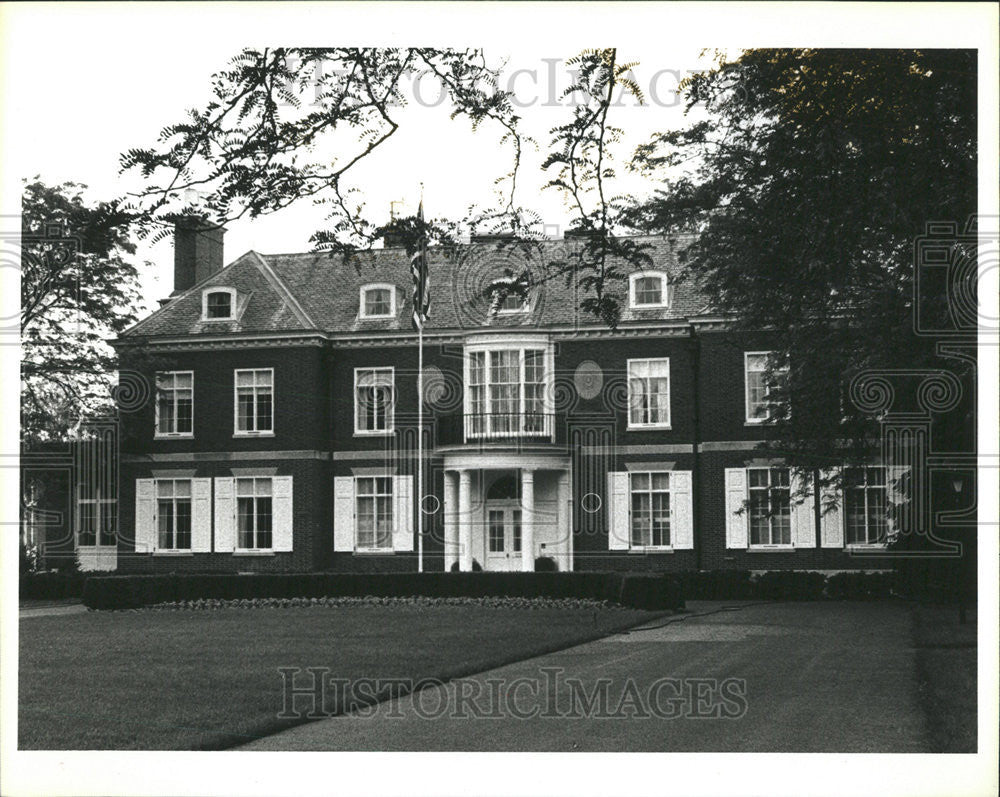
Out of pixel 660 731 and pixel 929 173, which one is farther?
pixel 929 173

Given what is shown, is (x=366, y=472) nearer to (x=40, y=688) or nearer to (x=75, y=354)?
(x=75, y=354)

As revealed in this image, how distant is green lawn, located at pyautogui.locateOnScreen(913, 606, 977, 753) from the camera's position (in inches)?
359

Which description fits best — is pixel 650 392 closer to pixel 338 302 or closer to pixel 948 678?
pixel 338 302

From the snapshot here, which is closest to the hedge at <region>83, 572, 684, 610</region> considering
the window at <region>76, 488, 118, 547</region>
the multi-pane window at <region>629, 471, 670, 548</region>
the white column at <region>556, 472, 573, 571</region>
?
the window at <region>76, 488, 118, 547</region>

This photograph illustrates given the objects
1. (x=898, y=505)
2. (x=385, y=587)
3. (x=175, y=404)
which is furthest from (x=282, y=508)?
(x=898, y=505)

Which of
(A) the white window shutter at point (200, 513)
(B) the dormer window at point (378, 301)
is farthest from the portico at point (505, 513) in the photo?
(A) the white window shutter at point (200, 513)

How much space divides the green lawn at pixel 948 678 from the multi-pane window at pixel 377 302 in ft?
39.8

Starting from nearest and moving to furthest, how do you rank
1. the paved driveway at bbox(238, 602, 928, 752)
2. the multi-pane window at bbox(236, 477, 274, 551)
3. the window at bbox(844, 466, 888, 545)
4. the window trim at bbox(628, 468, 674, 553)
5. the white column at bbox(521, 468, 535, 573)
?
the paved driveway at bbox(238, 602, 928, 752) → the multi-pane window at bbox(236, 477, 274, 551) → the window at bbox(844, 466, 888, 545) → the window trim at bbox(628, 468, 674, 553) → the white column at bbox(521, 468, 535, 573)

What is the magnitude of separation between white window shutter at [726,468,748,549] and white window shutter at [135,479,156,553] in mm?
11923

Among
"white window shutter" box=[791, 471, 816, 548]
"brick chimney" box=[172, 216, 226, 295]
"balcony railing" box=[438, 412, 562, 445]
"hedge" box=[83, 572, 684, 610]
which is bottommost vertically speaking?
"hedge" box=[83, 572, 684, 610]

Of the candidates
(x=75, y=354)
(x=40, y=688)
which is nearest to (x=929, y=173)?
(x=40, y=688)

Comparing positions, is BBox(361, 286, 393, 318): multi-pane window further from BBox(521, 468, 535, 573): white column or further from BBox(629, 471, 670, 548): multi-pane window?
BBox(629, 471, 670, 548): multi-pane window
